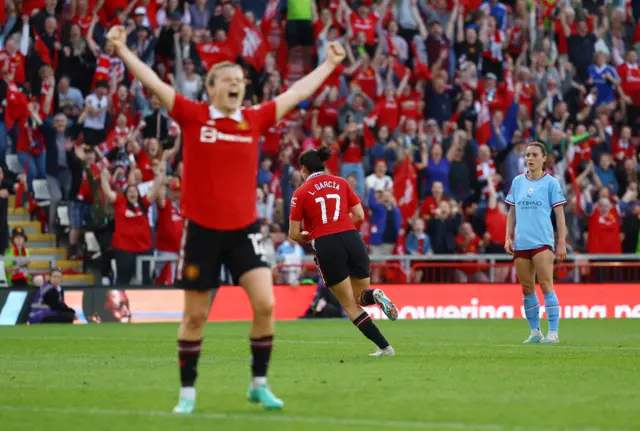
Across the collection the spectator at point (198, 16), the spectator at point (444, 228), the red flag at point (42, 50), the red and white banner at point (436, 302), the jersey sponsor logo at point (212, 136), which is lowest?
the red and white banner at point (436, 302)

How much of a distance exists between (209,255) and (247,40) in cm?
1964

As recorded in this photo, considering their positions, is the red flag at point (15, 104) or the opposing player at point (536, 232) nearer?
the opposing player at point (536, 232)

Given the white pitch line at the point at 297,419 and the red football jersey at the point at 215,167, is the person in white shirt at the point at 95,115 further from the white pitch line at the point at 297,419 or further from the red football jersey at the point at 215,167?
the red football jersey at the point at 215,167

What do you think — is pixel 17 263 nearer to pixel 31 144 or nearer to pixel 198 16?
pixel 31 144

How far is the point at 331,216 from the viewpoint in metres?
14.9

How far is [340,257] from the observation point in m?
14.7

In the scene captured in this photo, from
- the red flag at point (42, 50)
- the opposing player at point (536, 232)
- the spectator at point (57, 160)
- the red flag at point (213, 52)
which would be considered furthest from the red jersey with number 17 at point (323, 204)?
the red flag at point (213, 52)

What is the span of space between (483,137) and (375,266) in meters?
5.06

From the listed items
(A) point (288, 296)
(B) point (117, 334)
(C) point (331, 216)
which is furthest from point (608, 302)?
(C) point (331, 216)

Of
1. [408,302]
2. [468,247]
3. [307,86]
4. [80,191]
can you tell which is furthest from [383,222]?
[307,86]

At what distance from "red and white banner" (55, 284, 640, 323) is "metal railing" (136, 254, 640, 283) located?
0.59 meters

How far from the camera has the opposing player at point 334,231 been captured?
14.7 metres

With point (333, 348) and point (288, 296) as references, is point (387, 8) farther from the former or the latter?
point (333, 348)

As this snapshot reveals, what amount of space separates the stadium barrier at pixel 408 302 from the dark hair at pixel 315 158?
10.00 m
